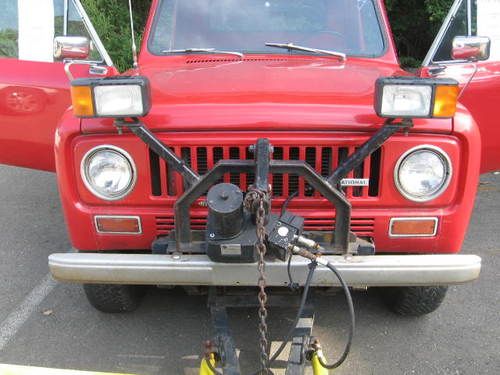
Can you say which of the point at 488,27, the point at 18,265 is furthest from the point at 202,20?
the point at 18,265

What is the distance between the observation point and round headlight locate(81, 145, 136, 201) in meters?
2.39

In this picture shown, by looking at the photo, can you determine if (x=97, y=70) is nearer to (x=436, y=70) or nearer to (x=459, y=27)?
(x=436, y=70)

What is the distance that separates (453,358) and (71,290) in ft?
7.97

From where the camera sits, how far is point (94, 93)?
85.1 inches

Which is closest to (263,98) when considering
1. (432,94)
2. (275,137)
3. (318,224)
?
(275,137)

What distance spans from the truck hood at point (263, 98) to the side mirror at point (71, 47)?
50 cm

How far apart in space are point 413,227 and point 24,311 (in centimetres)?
244

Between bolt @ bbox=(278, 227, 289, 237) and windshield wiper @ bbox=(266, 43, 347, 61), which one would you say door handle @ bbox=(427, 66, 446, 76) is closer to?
windshield wiper @ bbox=(266, 43, 347, 61)

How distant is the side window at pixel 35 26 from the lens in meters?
3.47

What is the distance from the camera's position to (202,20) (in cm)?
346

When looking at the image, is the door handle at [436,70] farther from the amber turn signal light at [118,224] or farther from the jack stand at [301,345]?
→ the amber turn signal light at [118,224]

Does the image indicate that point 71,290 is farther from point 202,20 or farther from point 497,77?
point 497,77

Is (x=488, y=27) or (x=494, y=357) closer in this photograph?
(x=494, y=357)

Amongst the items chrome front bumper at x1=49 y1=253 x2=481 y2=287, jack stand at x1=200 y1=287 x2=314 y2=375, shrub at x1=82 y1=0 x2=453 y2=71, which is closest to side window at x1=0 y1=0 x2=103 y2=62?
chrome front bumper at x1=49 y1=253 x2=481 y2=287
